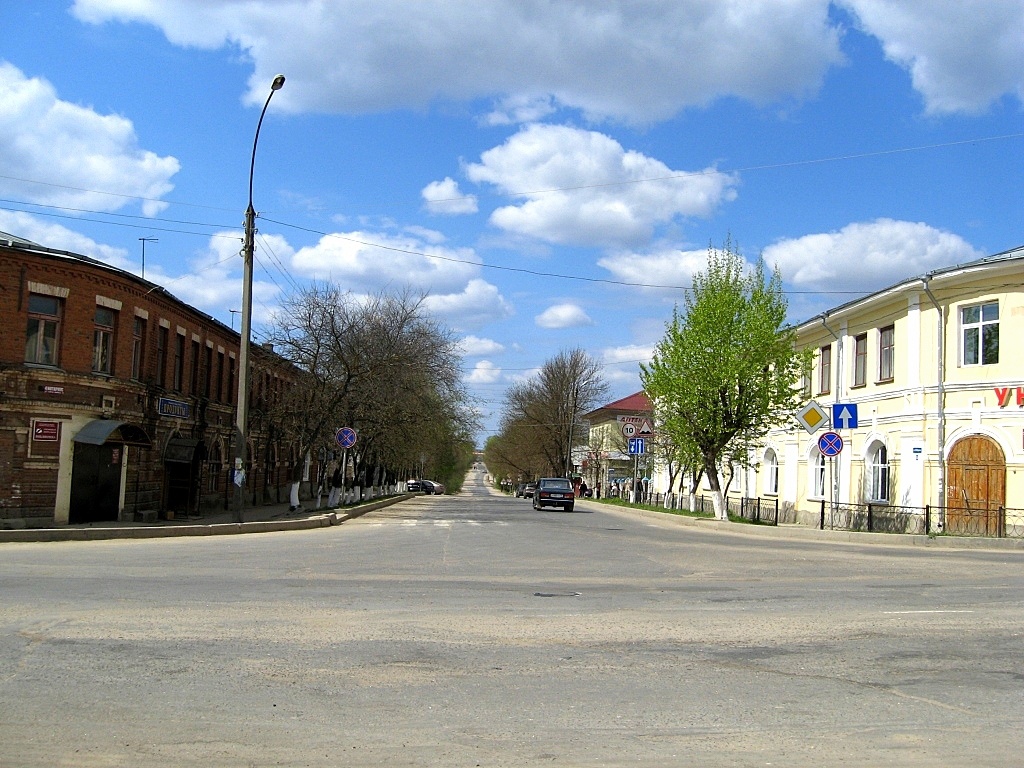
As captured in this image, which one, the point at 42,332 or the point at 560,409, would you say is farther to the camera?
the point at 560,409

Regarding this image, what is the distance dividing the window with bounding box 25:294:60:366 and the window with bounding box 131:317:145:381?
3083 mm

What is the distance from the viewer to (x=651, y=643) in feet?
30.2

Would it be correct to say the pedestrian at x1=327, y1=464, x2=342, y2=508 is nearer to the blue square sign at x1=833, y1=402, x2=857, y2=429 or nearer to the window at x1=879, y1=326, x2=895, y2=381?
the blue square sign at x1=833, y1=402, x2=857, y2=429

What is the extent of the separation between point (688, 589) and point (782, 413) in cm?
2870

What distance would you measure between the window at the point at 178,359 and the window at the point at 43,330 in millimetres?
7072

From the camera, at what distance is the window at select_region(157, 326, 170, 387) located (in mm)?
31438

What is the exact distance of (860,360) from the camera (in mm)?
34469

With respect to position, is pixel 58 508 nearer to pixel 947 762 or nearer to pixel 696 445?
pixel 696 445

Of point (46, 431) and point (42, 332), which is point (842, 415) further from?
point (42, 332)

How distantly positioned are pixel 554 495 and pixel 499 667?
38.8 meters

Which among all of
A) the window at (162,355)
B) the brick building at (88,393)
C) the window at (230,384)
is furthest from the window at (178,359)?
the window at (230,384)

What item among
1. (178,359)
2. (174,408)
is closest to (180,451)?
(174,408)

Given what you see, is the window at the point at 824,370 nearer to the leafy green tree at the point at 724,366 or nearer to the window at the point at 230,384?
the leafy green tree at the point at 724,366

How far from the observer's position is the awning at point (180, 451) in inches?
1241
